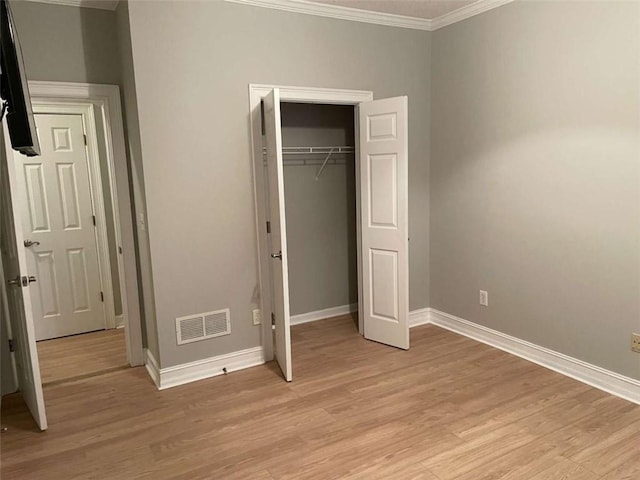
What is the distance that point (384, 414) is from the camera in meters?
2.80

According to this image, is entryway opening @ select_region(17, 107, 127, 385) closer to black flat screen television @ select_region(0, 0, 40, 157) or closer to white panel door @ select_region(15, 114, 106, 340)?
white panel door @ select_region(15, 114, 106, 340)

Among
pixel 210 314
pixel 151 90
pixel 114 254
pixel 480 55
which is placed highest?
pixel 480 55

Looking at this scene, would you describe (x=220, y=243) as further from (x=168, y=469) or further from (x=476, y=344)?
(x=476, y=344)

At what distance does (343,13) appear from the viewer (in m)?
3.62

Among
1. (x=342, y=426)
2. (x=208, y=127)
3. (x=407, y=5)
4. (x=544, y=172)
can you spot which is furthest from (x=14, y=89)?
(x=544, y=172)

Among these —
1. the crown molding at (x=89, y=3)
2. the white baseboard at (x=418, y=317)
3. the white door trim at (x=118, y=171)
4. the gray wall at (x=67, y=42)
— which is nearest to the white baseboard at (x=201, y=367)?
the white door trim at (x=118, y=171)

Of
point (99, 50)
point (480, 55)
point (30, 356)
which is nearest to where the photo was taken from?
point (30, 356)

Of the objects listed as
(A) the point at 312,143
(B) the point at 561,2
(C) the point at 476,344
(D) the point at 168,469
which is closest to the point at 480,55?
(B) the point at 561,2

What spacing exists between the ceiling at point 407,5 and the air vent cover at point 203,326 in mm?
2447

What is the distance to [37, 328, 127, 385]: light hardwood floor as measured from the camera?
358cm

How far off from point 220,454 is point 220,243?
4.72 ft

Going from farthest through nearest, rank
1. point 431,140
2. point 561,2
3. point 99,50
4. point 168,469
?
1. point 431,140
2. point 99,50
3. point 561,2
4. point 168,469

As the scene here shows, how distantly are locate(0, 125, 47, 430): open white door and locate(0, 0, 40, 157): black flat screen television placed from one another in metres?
0.34

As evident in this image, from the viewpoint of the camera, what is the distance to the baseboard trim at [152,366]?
3287mm
